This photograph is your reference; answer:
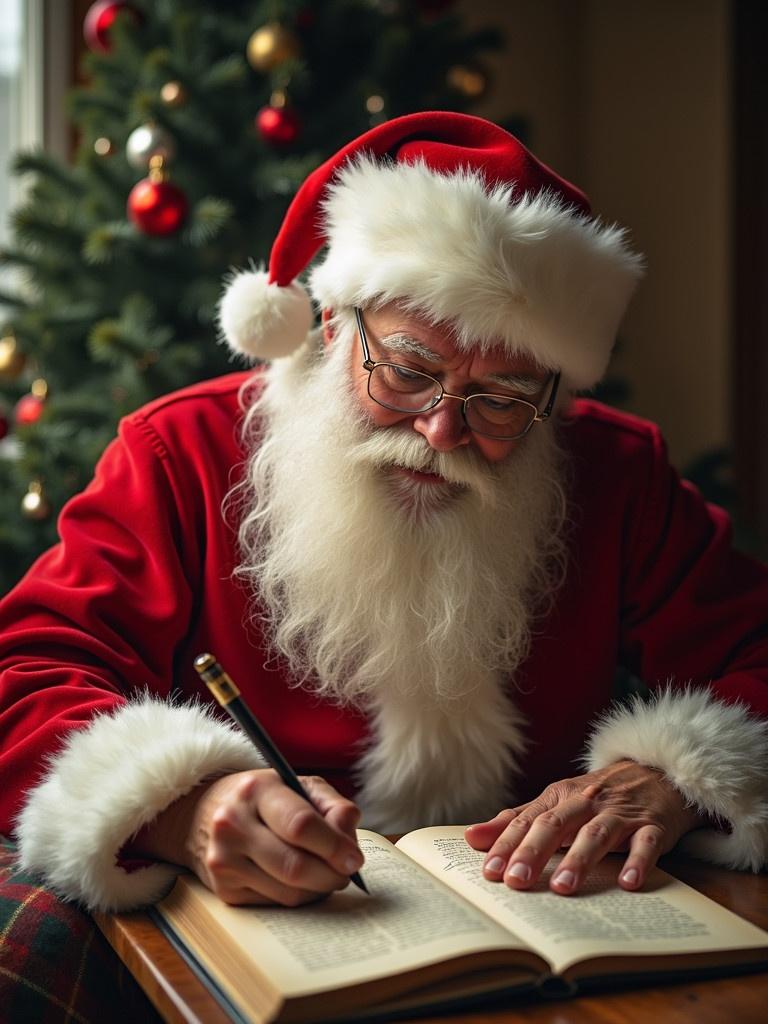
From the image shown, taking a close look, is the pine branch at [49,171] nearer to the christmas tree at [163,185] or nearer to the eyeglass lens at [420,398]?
the christmas tree at [163,185]

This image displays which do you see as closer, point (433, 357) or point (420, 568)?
point (433, 357)

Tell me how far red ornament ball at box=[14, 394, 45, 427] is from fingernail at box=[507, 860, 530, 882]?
1.78m

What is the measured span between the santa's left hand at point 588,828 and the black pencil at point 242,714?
8.3 inches

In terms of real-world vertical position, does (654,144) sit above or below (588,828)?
above

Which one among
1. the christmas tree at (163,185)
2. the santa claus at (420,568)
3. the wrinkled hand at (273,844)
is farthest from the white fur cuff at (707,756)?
the christmas tree at (163,185)

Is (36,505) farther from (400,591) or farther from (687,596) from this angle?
(687,596)

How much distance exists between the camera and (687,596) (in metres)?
1.88

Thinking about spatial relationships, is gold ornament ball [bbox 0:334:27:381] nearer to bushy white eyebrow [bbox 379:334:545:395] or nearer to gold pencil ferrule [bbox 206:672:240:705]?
bushy white eyebrow [bbox 379:334:545:395]

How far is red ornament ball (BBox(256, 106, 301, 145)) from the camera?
2.46 m

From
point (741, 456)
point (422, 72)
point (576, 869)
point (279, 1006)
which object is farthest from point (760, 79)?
point (279, 1006)

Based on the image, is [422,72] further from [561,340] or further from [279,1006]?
[279,1006]

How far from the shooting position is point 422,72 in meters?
2.70

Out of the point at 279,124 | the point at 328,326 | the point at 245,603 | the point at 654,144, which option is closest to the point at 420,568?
the point at 245,603

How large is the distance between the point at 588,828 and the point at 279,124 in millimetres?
1786
